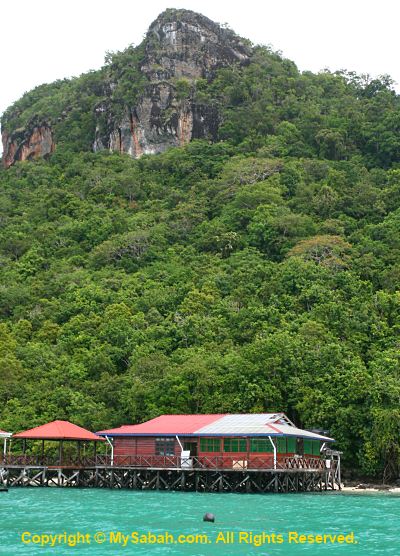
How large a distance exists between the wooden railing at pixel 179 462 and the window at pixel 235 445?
372mm

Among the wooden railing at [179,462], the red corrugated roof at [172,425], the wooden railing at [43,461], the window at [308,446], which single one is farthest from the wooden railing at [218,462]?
the wooden railing at [43,461]

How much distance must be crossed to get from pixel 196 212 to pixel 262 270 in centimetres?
1963

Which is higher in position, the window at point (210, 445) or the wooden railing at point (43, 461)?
the window at point (210, 445)

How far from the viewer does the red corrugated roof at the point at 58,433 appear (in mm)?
44562

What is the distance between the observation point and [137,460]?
4528cm

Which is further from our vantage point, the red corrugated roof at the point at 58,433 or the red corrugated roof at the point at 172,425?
the red corrugated roof at the point at 58,433

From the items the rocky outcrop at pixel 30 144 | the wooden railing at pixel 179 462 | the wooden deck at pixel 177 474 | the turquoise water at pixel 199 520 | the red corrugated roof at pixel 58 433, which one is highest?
the rocky outcrop at pixel 30 144

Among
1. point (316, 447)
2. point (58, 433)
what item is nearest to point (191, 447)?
point (316, 447)

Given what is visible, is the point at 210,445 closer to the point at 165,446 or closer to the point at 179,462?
the point at 179,462

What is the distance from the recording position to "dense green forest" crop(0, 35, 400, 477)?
51.5m

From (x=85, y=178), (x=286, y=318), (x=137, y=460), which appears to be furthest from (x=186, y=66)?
(x=137, y=460)

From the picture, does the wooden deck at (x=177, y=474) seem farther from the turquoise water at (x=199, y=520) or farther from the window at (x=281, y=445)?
the turquoise water at (x=199, y=520)

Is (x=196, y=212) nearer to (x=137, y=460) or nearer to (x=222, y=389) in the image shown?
(x=222, y=389)

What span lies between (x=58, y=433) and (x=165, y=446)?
6.03 meters
